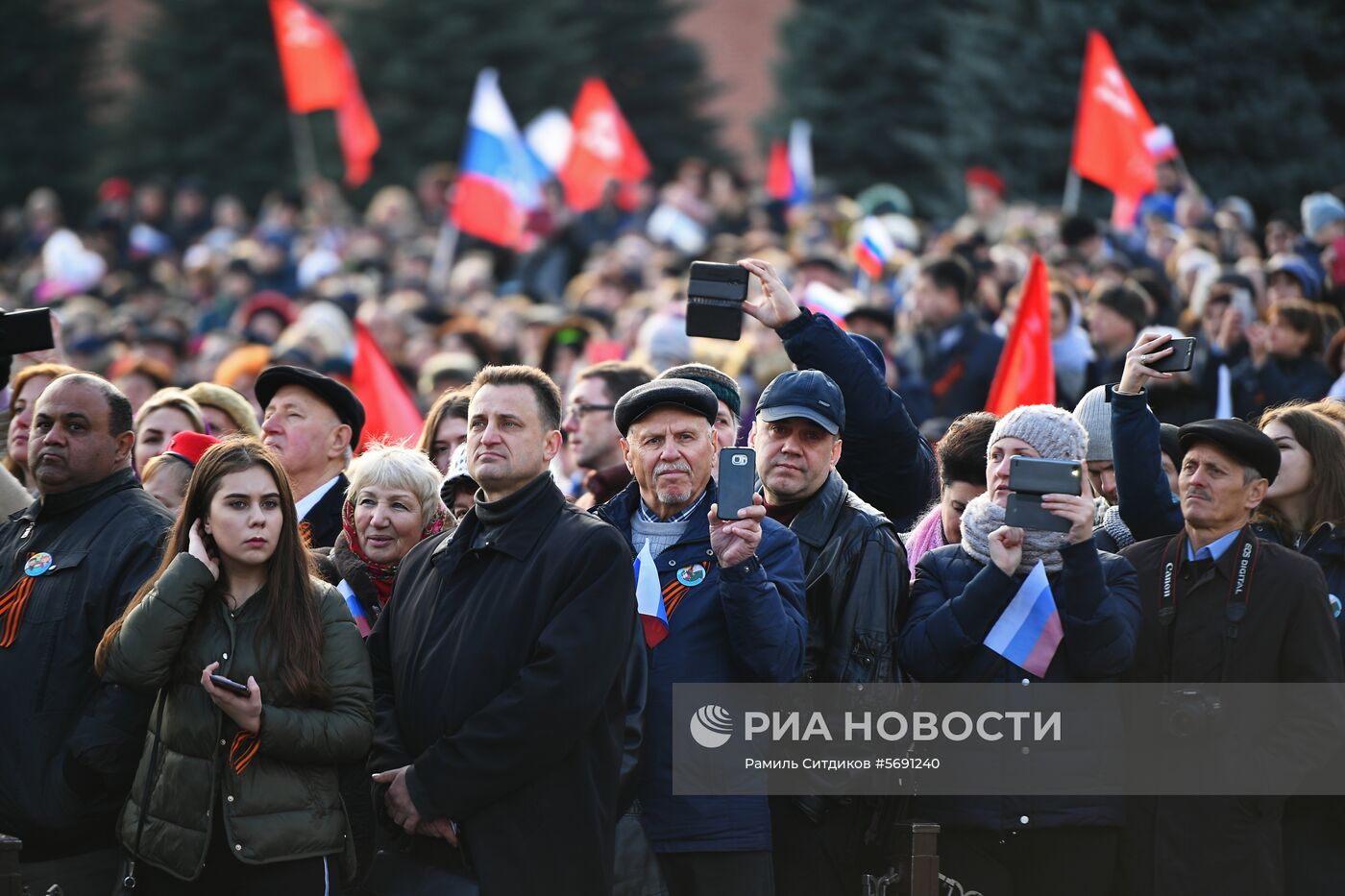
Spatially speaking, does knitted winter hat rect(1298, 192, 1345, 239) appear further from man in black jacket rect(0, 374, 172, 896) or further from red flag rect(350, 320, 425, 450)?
man in black jacket rect(0, 374, 172, 896)

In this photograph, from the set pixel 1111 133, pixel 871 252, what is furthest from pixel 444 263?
pixel 1111 133

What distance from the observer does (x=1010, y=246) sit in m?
14.0

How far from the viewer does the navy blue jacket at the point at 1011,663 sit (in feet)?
16.7

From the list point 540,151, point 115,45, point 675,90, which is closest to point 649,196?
point 540,151

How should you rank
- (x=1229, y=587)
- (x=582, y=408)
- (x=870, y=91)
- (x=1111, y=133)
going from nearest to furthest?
1. (x=1229, y=587)
2. (x=582, y=408)
3. (x=1111, y=133)
4. (x=870, y=91)

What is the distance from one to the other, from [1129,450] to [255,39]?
33.7 m

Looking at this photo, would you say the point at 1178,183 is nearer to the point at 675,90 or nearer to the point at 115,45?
the point at 675,90

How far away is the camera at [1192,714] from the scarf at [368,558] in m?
2.46

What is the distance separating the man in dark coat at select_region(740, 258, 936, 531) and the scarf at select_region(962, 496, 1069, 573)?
2.18ft

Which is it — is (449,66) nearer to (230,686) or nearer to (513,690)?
(230,686)

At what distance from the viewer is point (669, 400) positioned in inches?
209

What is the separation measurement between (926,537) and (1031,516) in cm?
106

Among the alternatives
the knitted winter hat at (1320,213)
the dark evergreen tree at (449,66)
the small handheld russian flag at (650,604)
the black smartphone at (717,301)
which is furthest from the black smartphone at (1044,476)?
the dark evergreen tree at (449,66)

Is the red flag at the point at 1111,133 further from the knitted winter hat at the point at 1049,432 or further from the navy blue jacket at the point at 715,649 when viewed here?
the navy blue jacket at the point at 715,649
